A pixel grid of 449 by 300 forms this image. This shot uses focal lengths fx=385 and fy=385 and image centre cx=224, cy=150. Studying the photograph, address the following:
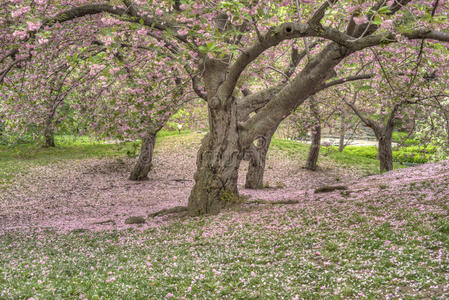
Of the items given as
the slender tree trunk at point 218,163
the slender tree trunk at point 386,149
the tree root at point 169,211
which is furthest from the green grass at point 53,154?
the slender tree trunk at point 386,149

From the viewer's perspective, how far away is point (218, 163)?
1302cm

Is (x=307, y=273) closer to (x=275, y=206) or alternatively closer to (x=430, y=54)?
→ (x=275, y=206)

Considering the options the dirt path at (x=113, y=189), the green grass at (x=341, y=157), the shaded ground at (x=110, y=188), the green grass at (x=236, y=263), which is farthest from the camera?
the green grass at (x=341, y=157)

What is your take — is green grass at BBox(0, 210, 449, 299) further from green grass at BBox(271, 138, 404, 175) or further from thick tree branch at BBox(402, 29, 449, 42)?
green grass at BBox(271, 138, 404, 175)

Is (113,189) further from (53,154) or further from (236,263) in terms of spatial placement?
(236,263)

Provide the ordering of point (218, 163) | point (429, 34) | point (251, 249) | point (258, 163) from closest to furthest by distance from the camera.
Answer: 1. point (429, 34)
2. point (251, 249)
3. point (218, 163)
4. point (258, 163)

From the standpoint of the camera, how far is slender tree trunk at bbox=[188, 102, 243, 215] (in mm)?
13039

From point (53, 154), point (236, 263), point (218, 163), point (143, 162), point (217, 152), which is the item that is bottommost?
point (53, 154)

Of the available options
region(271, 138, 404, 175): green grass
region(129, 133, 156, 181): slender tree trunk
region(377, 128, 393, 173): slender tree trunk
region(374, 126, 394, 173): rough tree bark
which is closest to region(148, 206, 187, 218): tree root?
region(129, 133, 156, 181): slender tree trunk

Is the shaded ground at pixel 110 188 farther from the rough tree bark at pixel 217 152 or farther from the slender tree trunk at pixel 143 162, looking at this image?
the rough tree bark at pixel 217 152

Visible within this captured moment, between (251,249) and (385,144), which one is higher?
(385,144)

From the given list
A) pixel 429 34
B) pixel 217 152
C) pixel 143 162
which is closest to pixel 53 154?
pixel 143 162

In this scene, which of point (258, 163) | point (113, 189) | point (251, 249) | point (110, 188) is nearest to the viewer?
point (251, 249)

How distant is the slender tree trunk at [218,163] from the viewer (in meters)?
13.0
